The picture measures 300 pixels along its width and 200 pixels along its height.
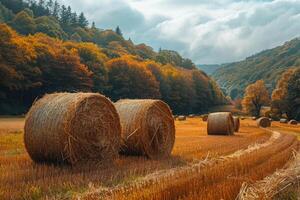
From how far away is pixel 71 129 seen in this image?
1073 centimetres

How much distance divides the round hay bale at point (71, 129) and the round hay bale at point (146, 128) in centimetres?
108

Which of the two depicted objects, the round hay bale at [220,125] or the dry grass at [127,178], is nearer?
the dry grass at [127,178]

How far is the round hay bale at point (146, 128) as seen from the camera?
1318 centimetres

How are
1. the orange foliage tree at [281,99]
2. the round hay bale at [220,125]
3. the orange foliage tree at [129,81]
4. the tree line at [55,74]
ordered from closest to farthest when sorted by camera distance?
the round hay bale at [220,125], the tree line at [55,74], the orange foliage tree at [129,81], the orange foliage tree at [281,99]

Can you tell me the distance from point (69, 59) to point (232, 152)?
152 feet

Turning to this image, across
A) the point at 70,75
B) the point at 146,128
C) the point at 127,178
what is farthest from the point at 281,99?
the point at 127,178

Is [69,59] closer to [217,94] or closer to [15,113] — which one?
[15,113]

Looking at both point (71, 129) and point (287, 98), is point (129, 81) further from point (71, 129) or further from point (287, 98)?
point (71, 129)

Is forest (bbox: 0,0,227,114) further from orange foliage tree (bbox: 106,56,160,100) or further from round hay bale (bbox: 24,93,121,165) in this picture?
round hay bale (bbox: 24,93,121,165)

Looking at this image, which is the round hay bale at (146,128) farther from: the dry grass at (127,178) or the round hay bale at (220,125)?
the round hay bale at (220,125)

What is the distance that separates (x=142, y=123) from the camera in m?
13.3

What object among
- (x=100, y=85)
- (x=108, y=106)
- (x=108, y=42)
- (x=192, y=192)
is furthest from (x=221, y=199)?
(x=108, y=42)

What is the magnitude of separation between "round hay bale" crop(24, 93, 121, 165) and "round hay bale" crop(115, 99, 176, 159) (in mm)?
1082

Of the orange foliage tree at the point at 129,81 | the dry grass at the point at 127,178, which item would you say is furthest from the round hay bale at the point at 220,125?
the orange foliage tree at the point at 129,81
